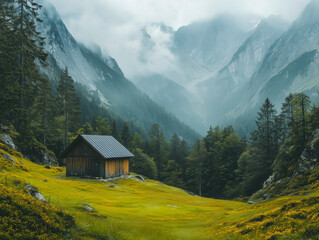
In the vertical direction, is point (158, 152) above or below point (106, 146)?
below

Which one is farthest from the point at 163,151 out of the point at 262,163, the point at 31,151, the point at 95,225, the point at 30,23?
the point at 95,225

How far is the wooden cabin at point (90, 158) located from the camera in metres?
46.0

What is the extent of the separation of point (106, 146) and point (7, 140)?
56.8 feet

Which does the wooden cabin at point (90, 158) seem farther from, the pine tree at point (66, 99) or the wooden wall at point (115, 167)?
Result: the pine tree at point (66, 99)

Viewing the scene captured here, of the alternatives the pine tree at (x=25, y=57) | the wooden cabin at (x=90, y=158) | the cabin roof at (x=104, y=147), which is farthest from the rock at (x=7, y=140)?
the wooden cabin at (x=90, y=158)

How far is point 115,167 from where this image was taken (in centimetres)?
4966

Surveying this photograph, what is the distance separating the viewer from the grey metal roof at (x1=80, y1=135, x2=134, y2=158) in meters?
46.6

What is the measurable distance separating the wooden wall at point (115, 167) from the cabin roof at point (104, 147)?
1.32 m

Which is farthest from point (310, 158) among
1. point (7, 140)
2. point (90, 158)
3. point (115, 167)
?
point (7, 140)

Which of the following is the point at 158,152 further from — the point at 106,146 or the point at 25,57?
the point at 25,57

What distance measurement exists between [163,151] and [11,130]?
71.4 meters

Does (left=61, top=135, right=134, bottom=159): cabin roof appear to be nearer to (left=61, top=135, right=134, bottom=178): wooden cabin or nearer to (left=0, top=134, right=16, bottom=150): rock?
(left=61, top=135, right=134, bottom=178): wooden cabin

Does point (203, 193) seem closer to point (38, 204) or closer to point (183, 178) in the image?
point (183, 178)

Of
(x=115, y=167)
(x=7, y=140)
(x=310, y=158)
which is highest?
(x=7, y=140)
